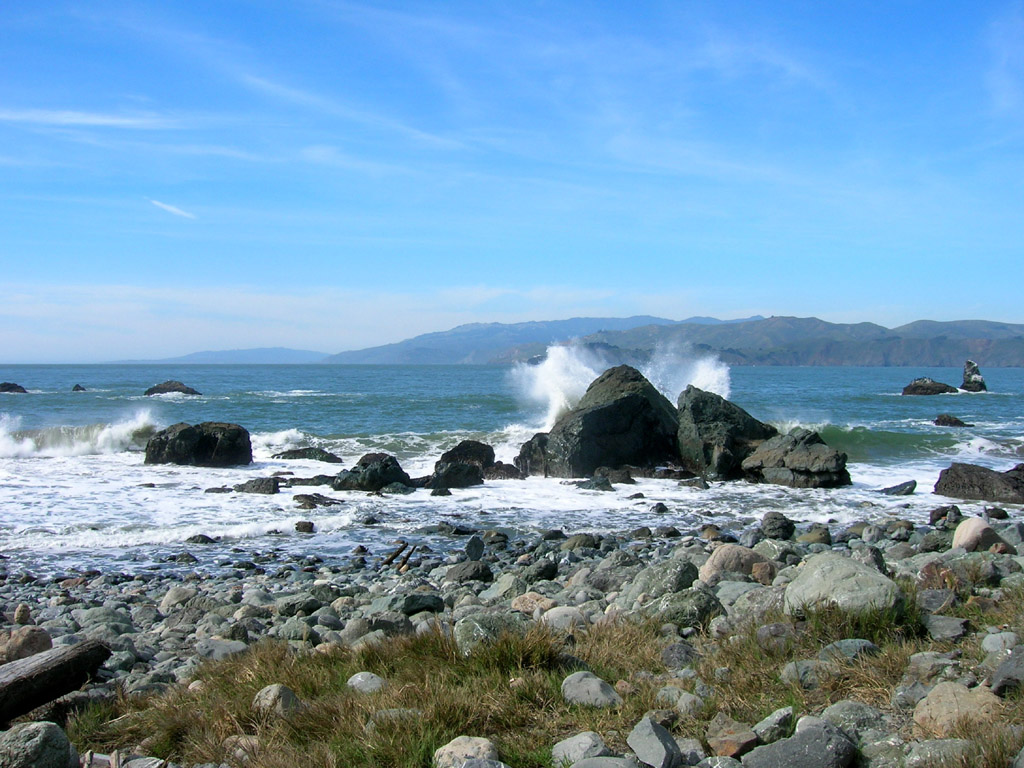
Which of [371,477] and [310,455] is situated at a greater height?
[371,477]

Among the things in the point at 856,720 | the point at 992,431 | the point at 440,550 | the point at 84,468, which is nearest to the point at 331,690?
the point at 856,720

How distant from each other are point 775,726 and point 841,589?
185 cm

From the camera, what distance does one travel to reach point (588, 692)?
4.52 meters

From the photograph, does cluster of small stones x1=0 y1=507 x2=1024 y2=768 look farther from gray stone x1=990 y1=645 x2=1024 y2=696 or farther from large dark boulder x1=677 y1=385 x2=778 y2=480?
large dark boulder x1=677 y1=385 x2=778 y2=480

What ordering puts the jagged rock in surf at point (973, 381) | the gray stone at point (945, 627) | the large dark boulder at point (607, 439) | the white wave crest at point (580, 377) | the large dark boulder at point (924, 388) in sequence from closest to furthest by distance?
the gray stone at point (945, 627) → the large dark boulder at point (607, 439) → the white wave crest at point (580, 377) → the large dark boulder at point (924, 388) → the jagged rock in surf at point (973, 381)

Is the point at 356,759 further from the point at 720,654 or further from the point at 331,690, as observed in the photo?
the point at 720,654

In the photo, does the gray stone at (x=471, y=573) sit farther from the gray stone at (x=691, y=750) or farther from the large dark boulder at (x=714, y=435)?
the large dark boulder at (x=714, y=435)

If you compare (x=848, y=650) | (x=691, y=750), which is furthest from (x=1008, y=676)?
(x=691, y=750)

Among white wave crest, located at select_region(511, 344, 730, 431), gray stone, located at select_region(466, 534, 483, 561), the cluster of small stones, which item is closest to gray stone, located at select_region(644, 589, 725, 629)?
the cluster of small stones

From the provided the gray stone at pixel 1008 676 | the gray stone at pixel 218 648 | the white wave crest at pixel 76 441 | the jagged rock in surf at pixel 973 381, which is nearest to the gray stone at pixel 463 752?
the gray stone at pixel 1008 676

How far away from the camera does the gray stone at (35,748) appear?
3721mm

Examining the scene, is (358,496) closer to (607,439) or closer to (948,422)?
(607,439)

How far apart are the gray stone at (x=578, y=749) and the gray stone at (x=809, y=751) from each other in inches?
27.1

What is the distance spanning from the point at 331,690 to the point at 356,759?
3.50 ft
